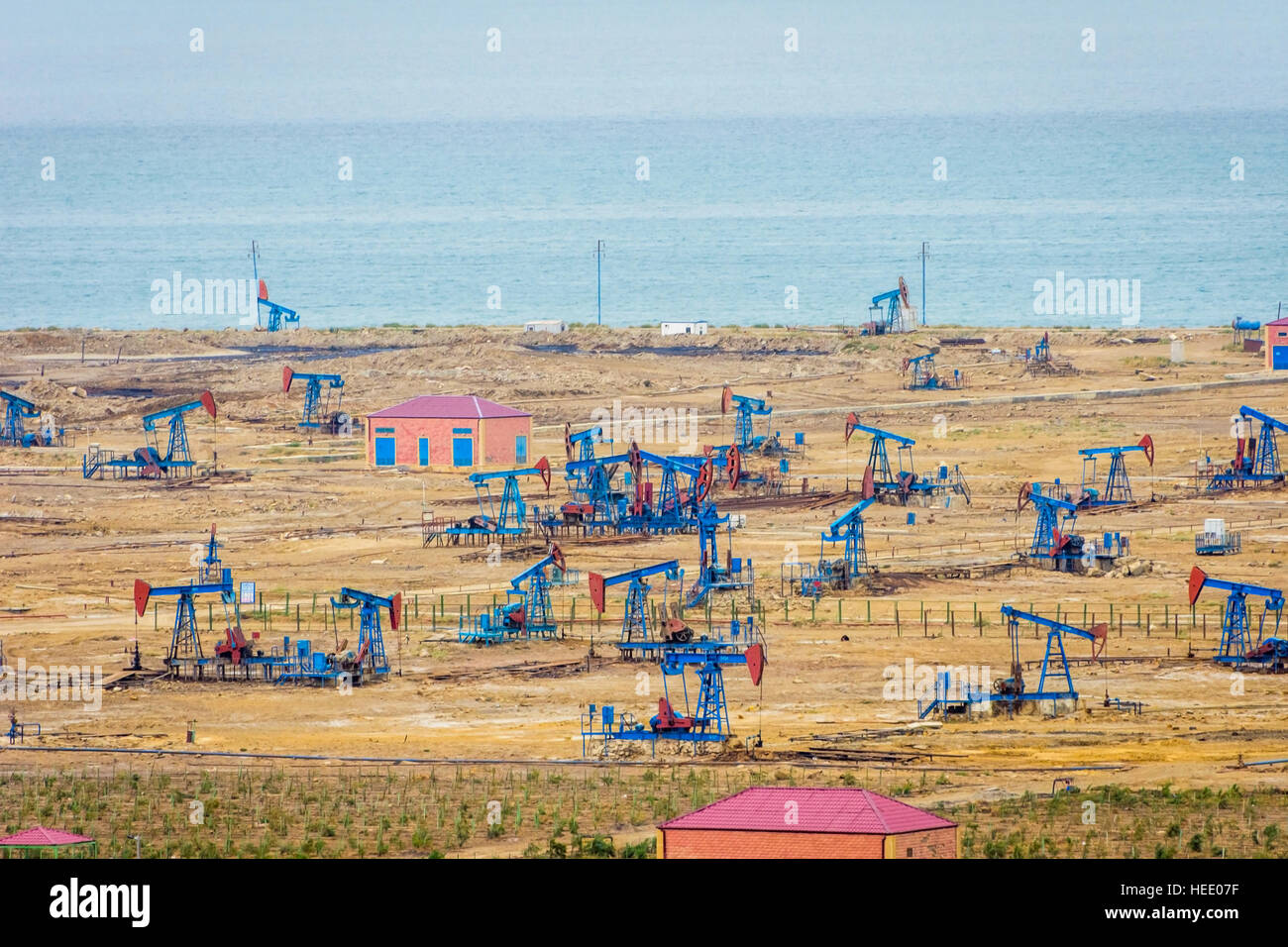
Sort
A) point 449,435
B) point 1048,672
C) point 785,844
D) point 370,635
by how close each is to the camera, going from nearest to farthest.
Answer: point 785,844, point 1048,672, point 370,635, point 449,435

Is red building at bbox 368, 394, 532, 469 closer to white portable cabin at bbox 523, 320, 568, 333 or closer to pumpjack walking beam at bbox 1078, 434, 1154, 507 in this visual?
pumpjack walking beam at bbox 1078, 434, 1154, 507

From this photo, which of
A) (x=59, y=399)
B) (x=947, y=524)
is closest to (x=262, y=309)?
(x=59, y=399)

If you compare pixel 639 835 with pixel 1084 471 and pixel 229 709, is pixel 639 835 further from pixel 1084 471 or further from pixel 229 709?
pixel 1084 471

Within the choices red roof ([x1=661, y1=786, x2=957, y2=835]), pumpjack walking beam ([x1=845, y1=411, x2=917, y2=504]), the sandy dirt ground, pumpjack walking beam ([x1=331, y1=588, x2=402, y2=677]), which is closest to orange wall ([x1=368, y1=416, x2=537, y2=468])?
the sandy dirt ground

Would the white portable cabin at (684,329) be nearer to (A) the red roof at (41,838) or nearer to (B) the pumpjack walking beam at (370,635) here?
(B) the pumpjack walking beam at (370,635)

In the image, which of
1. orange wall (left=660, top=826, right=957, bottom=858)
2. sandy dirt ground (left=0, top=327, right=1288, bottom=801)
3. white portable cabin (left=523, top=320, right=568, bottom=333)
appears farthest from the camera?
white portable cabin (left=523, top=320, right=568, bottom=333)

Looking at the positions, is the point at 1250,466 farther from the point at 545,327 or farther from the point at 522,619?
the point at 545,327

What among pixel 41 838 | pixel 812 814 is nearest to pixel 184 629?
pixel 41 838
